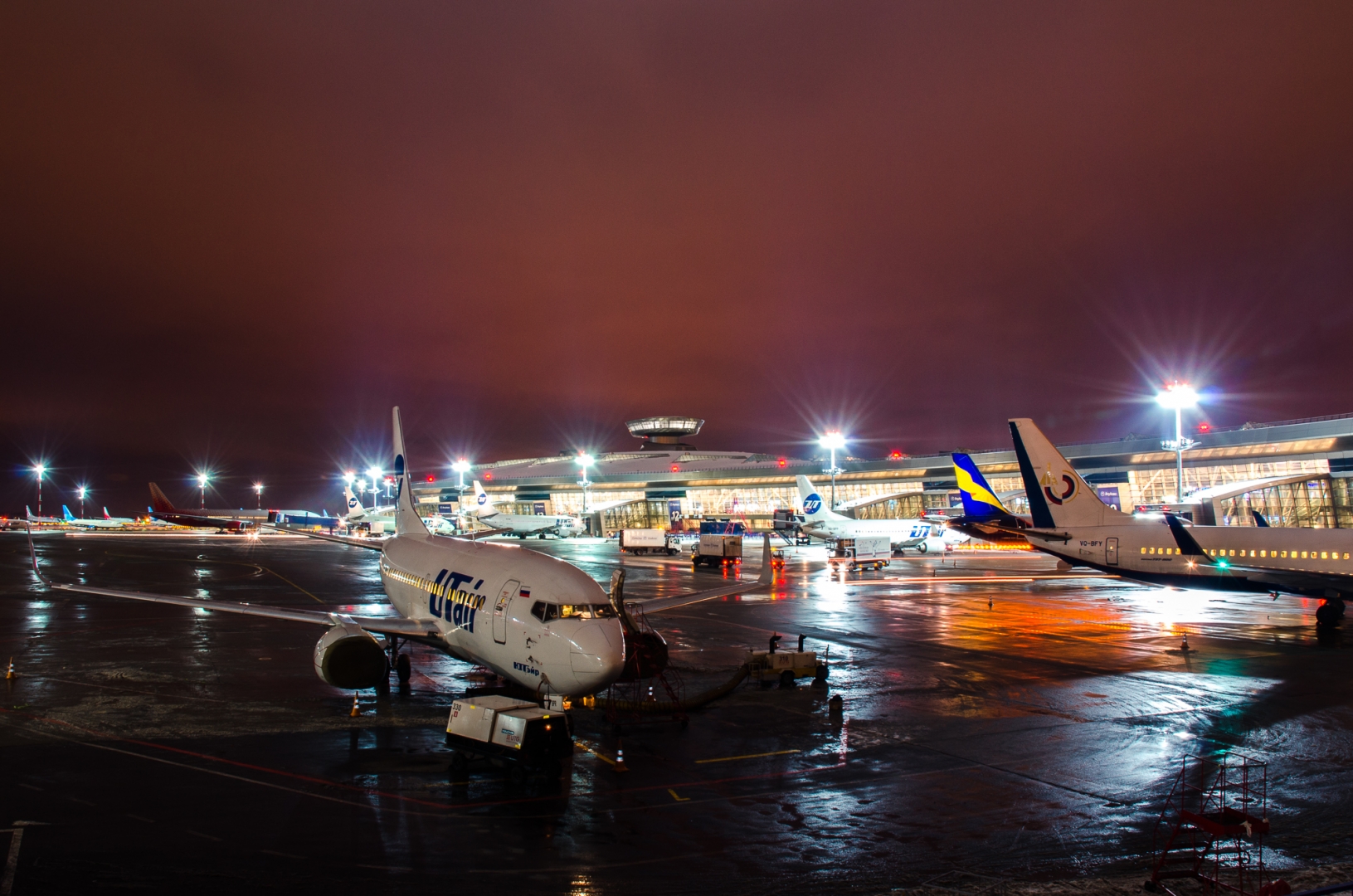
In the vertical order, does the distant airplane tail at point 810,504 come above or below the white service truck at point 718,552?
above

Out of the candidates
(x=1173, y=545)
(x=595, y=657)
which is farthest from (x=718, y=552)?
(x=595, y=657)

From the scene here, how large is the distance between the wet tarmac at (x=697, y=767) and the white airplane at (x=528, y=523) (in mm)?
92270

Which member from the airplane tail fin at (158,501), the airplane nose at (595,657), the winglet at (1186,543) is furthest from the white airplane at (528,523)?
the airplane nose at (595,657)

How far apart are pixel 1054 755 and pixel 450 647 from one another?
1509 centimetres

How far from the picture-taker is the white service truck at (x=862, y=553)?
2778 inches

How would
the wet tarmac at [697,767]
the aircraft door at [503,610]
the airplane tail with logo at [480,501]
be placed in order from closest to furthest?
the wet tarmac at [697,767] < the aircraft door at [503,610] < the airplane tail with logo at [480,501]

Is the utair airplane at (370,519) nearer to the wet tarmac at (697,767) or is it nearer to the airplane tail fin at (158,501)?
the airplane tail fin at (158,501)

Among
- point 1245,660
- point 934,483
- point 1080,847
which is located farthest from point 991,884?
point 934,483

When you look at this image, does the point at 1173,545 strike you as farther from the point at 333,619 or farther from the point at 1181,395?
the point at 333,619

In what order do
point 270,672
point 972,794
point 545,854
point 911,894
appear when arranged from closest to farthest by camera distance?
1. point 911,894
2. point 545,854
3. point 972,794
4. point 270,672

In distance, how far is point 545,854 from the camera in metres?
12.6

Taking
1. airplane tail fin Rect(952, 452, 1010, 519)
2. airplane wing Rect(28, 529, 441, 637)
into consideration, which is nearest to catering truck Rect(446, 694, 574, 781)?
airplane wing Rect(28, 529, 441, 637)

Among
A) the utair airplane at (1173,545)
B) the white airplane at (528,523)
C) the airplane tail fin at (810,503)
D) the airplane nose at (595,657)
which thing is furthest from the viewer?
the white airplane at (528,523)

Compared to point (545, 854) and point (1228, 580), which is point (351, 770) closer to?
point (545, 854)
